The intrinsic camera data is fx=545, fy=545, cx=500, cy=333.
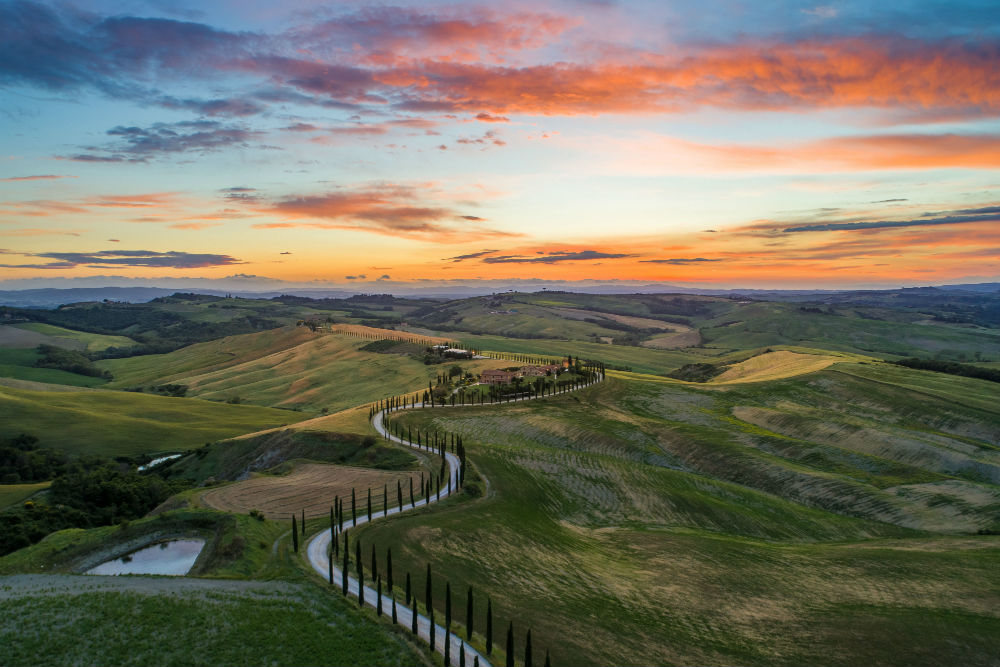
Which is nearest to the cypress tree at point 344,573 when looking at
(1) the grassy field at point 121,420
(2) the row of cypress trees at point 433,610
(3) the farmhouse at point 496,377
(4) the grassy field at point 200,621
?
(2) the row of cypress trees at point 433,610

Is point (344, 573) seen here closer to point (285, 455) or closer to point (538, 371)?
point (285, 455)

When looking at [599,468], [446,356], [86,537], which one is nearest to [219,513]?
[86,537]

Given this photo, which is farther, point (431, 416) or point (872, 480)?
point (431, 416)

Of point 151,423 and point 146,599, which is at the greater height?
point 146,599

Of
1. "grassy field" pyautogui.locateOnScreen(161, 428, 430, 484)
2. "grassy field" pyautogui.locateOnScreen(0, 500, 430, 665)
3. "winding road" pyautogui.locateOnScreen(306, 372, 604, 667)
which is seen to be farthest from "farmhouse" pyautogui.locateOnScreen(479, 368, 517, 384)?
"grassy field" pyautogui.locateOnScreen(0, 500, 430, 665)

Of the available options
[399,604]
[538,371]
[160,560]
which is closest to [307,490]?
[160,560]

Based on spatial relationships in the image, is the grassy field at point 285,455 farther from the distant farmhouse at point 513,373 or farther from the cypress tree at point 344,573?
the distant farmhouse at point 513,373

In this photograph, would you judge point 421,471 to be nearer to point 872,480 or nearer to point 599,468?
point 599,468
